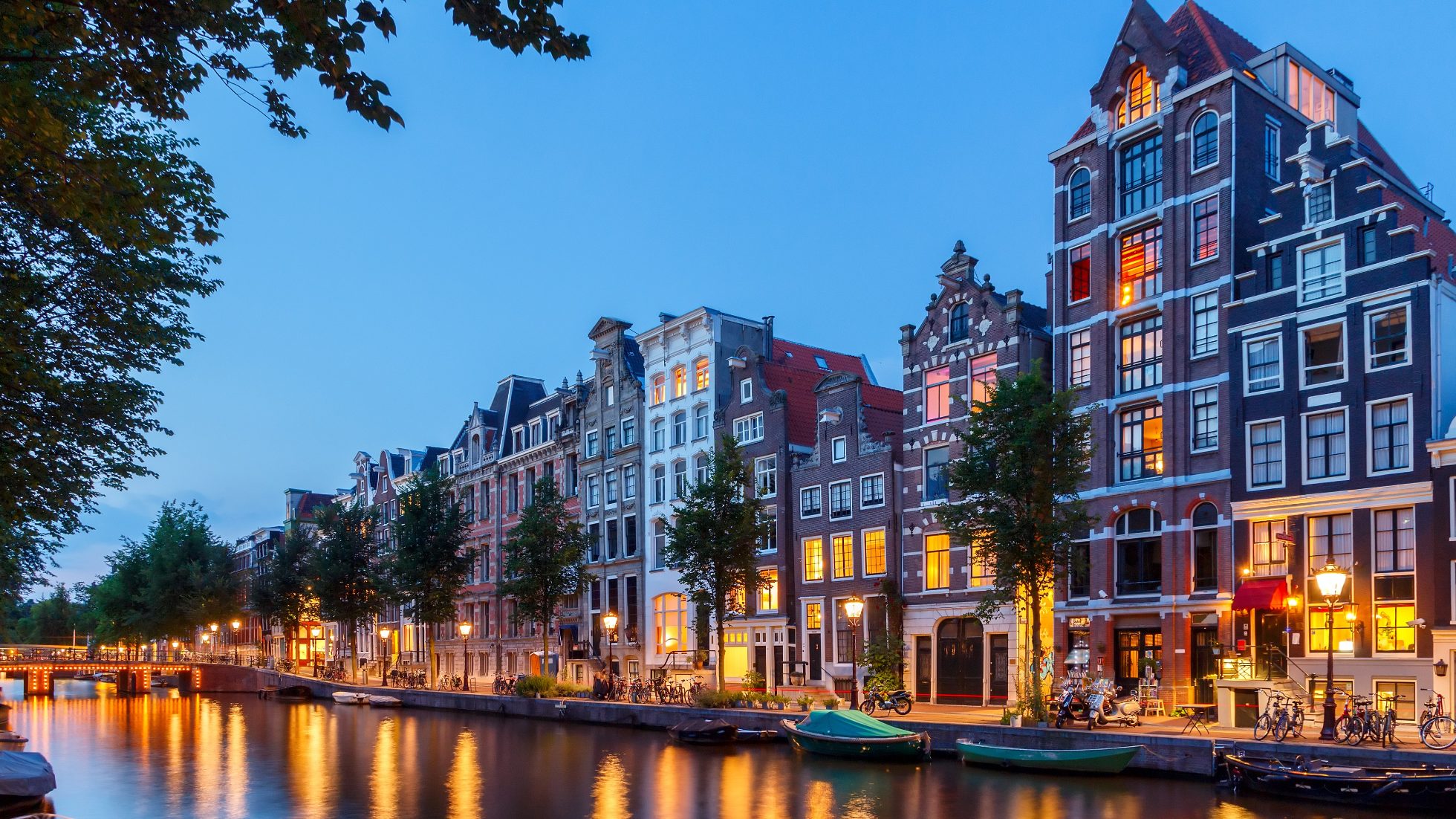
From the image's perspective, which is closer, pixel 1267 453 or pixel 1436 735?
pixel 1436 735

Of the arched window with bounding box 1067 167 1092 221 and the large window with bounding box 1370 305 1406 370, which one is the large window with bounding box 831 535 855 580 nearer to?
the arched window with bounding box 1067 167 1092 221

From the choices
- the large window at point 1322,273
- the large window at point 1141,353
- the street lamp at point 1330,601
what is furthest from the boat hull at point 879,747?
the large window at point 1322,273

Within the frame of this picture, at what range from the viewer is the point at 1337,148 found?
3856cm

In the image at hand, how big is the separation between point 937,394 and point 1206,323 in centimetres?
1177

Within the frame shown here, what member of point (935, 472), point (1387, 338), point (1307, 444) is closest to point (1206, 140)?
point (1387, 338)

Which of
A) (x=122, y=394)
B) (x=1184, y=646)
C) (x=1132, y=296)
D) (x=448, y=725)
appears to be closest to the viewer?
(x=122, y=394)

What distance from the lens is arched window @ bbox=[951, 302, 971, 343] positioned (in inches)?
1922

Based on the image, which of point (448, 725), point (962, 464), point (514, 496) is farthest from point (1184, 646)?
point (514, 496)

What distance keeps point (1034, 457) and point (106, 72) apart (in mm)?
28615

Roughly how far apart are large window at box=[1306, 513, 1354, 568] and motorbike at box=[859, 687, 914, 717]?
13613 millimetres

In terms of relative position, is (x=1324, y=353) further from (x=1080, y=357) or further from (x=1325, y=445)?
(x=1080, y=357)

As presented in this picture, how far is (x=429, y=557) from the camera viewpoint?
7019cm

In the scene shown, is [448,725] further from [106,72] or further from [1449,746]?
[106,72]

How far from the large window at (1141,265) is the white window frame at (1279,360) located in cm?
447
